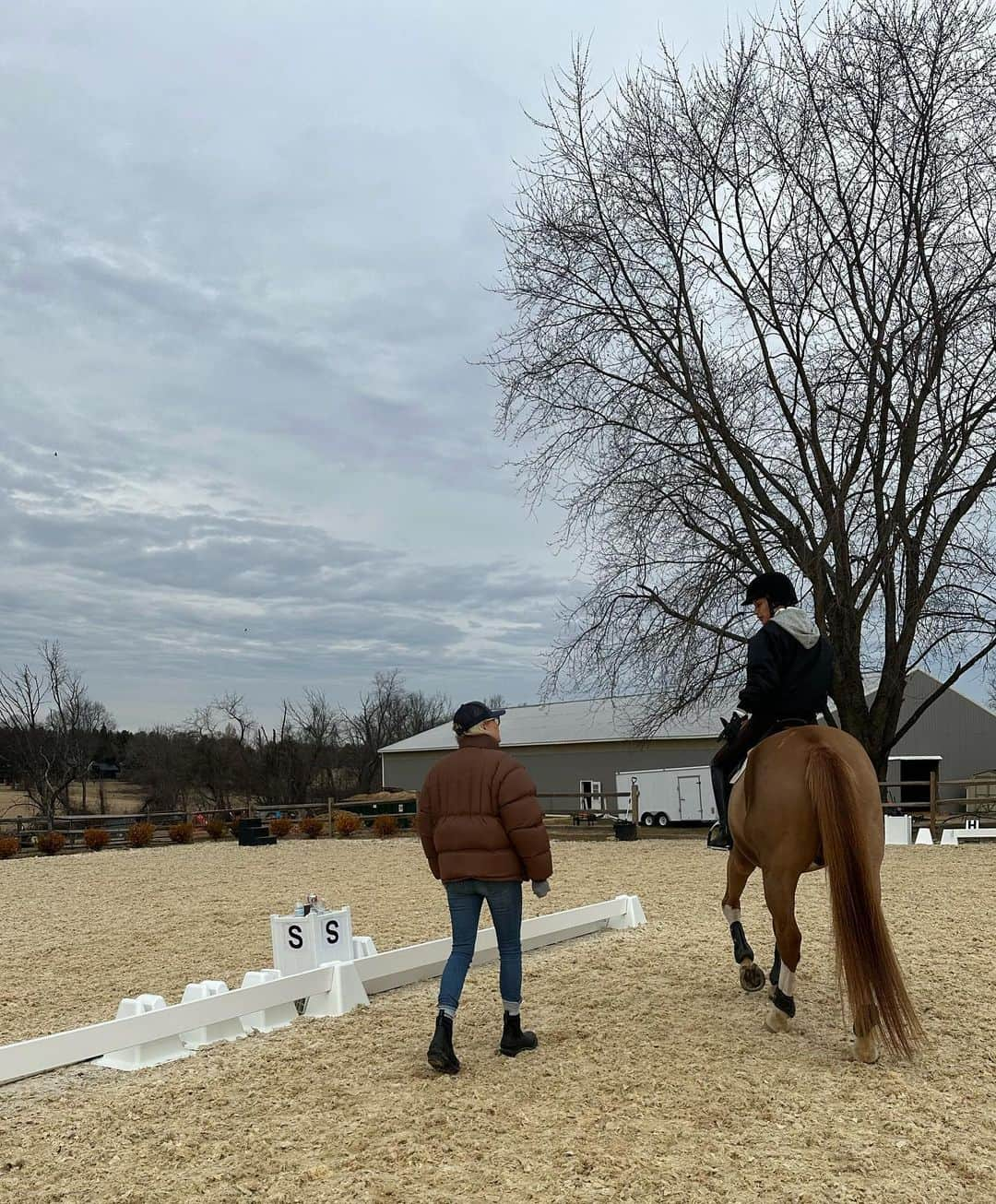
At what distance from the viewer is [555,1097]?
14.1ft

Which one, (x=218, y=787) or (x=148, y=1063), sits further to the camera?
(x=218, y=787)

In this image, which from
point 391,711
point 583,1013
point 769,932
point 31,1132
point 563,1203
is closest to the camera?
point 563,1203

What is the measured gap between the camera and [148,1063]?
512 cm

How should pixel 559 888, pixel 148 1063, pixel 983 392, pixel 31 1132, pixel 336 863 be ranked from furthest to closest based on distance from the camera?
pixel 983 392 → pixel 336 863 → pixel 559 888 → pixel 148 1063 → pixel 31 1132

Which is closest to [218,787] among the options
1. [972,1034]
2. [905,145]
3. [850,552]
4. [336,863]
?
[336,863]

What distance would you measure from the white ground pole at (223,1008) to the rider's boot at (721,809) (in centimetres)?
163

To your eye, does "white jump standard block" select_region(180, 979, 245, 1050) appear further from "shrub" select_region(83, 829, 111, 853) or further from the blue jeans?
"shrub" select_region(83, 829, 111, 853)

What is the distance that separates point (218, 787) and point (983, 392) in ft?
126

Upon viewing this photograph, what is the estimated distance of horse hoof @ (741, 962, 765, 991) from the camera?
602 cm

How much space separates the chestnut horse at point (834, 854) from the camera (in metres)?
4.51

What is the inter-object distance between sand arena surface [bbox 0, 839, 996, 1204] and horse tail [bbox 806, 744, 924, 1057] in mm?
246

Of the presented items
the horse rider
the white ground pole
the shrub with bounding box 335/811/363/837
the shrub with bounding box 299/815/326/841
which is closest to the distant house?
the shrub with bounding box 335/811/363/837

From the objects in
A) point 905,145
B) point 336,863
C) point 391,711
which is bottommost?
point 336,863

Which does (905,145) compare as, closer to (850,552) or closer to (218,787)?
(850,552)
